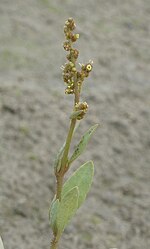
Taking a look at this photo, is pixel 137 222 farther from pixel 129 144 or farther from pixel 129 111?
pixel 129 111

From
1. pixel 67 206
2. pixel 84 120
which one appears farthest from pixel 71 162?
pixel 84 120

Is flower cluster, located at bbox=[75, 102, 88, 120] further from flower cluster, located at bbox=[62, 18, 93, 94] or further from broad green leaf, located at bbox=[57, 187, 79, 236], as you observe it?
broad green leaf, located at bbox=[57, 187, 79, 236]

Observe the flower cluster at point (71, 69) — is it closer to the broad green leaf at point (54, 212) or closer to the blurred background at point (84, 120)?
the broad green leaf at point (54, 212)

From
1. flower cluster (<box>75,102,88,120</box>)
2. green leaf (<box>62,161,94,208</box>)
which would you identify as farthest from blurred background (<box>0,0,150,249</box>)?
flower cluster (<box>75,102,88,120</box>)

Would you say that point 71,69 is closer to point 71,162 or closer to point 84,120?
point 71,162

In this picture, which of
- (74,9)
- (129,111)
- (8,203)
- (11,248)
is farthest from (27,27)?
(11,248)

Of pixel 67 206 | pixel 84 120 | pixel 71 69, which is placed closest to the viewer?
→ pixel 71 69
